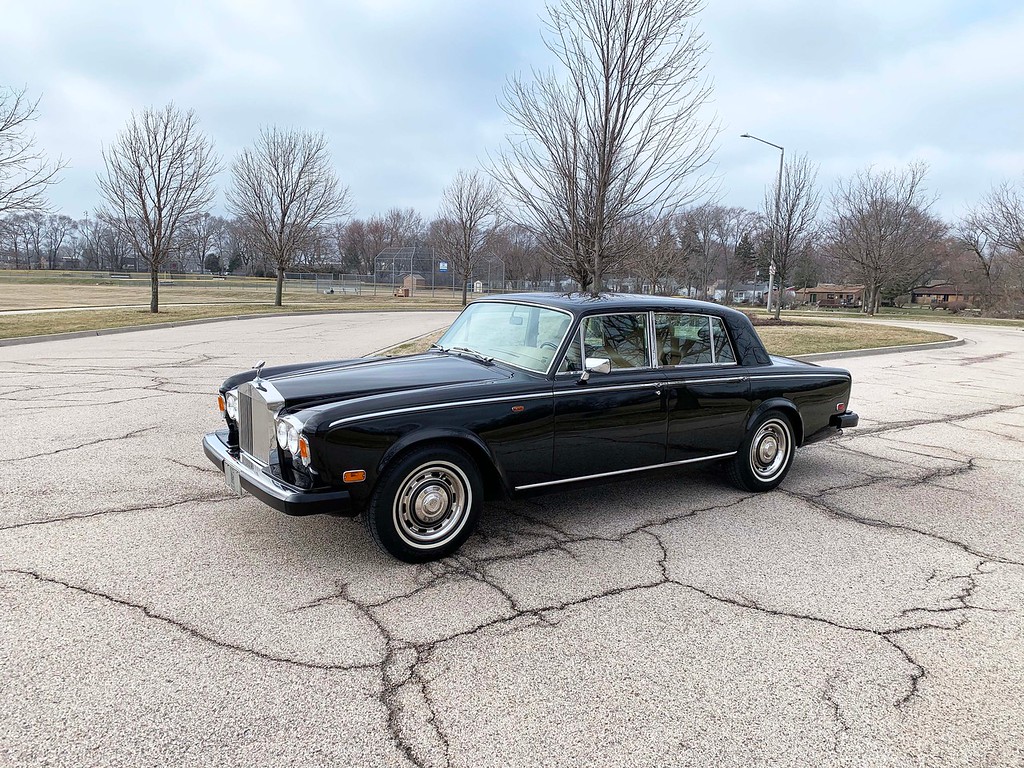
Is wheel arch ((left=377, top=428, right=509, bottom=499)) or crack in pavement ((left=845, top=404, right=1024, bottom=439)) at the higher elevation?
wheel arch ((left=377, top=428, right=509, bottom=499))

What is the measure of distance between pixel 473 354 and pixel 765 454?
254 cm

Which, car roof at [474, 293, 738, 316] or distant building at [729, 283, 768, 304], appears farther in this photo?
distant building at [729, 283, 768, 304]

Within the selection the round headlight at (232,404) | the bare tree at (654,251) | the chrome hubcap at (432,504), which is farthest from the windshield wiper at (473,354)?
the bare tree at (654,251)

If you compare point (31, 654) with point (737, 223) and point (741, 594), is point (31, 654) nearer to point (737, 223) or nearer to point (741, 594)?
point (741, 594)

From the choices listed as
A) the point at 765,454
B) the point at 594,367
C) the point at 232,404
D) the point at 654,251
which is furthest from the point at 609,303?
the point at 654,251

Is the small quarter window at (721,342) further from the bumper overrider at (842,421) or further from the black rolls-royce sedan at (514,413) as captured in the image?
the bumper overrider at (842,421)

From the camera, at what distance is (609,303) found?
482 cm

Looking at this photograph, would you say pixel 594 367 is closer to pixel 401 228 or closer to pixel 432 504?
pixel 432 504

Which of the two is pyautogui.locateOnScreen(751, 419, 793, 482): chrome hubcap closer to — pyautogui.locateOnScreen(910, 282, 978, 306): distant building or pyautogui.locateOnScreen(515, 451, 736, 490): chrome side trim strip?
pyautogui.locateOnScreen(515, 451, 736, 490): chrome side trim strip

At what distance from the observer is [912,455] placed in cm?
686

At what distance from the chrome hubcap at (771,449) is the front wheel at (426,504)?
8.45 feet

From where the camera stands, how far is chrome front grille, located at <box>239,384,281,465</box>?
12.9 ft

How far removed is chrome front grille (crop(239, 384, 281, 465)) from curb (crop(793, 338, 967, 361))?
12.1 metres

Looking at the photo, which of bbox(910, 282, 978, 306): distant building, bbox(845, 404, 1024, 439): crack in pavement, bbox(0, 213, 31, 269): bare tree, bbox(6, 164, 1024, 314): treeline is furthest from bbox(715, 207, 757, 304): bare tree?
bbox(0, 213, 31, 269): bare tree
